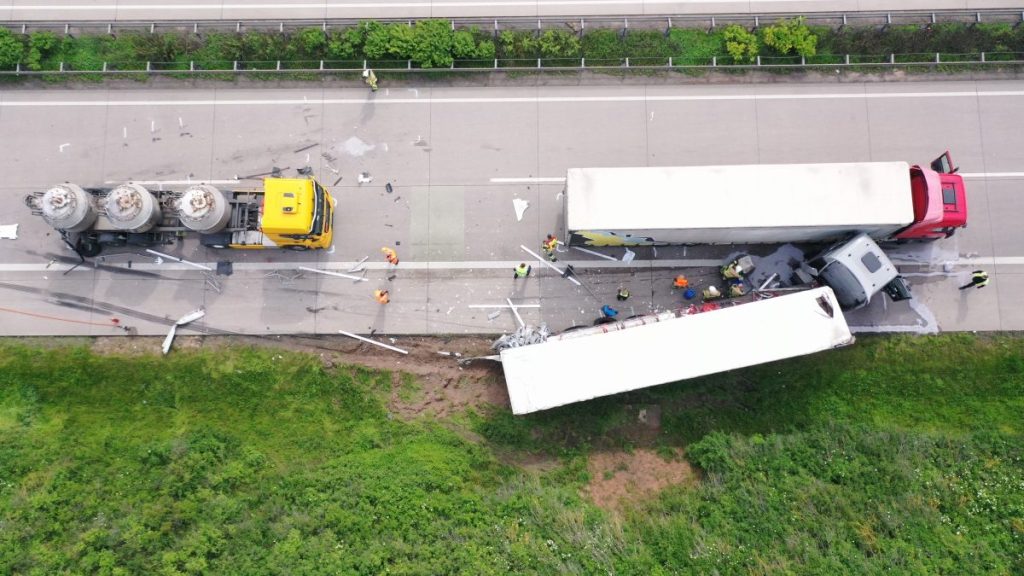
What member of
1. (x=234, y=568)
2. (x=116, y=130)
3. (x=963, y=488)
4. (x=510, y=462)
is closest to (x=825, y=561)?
(x=963, y=488)

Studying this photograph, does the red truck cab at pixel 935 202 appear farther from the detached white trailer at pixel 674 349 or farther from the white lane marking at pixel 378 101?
the white lane marking at pixel 378 101

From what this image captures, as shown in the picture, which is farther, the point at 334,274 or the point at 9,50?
the point at 9,50

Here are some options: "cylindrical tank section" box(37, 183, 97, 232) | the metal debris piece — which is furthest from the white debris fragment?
"cylindrical tank section" box(37, 183, 97, 232)

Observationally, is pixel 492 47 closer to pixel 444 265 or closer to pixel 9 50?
pixel 444 265

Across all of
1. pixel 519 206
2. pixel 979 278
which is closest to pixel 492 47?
pixel 519 206

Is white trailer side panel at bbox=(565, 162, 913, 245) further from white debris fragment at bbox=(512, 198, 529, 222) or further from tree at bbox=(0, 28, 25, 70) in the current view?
tree at bbox=(0, 28, 25, 70)

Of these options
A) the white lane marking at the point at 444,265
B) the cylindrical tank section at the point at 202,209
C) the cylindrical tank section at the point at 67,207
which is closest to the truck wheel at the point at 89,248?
the white lane marking at the point at 444,265
